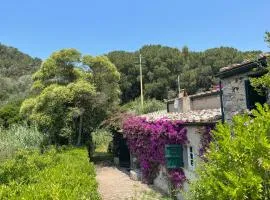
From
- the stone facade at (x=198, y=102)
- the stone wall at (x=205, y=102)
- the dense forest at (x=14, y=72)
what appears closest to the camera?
the stone wall at (x=205, y=102)

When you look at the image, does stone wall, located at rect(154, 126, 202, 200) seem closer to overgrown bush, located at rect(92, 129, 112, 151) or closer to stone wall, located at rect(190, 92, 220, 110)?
stone wall, located at rect(190, 92, 220, 110)

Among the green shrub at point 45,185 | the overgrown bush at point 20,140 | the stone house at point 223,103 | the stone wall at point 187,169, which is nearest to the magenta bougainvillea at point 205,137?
the stone house at point 223,103

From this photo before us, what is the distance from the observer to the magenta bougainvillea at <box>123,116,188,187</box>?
16.8 m

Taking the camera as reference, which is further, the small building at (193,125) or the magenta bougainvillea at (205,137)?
the small building at (193,125)

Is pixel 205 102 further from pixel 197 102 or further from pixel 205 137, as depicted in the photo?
pixel 205 137

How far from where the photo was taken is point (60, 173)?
10055 millimetres

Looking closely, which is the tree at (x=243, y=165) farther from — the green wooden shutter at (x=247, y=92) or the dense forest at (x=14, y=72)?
the dense forest at (x=14, y=72)

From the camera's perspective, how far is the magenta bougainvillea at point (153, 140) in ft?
55.2

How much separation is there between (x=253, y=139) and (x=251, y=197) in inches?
29.1

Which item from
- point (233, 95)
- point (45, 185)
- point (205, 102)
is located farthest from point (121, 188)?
point (45, 185)

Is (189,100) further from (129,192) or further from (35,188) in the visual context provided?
(35,188)

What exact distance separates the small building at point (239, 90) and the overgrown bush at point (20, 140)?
13.3 metres

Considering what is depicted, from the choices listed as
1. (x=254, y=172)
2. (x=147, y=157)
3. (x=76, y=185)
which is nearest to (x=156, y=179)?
(x=147, y=157)

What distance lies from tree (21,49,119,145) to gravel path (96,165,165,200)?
3.99 metres
